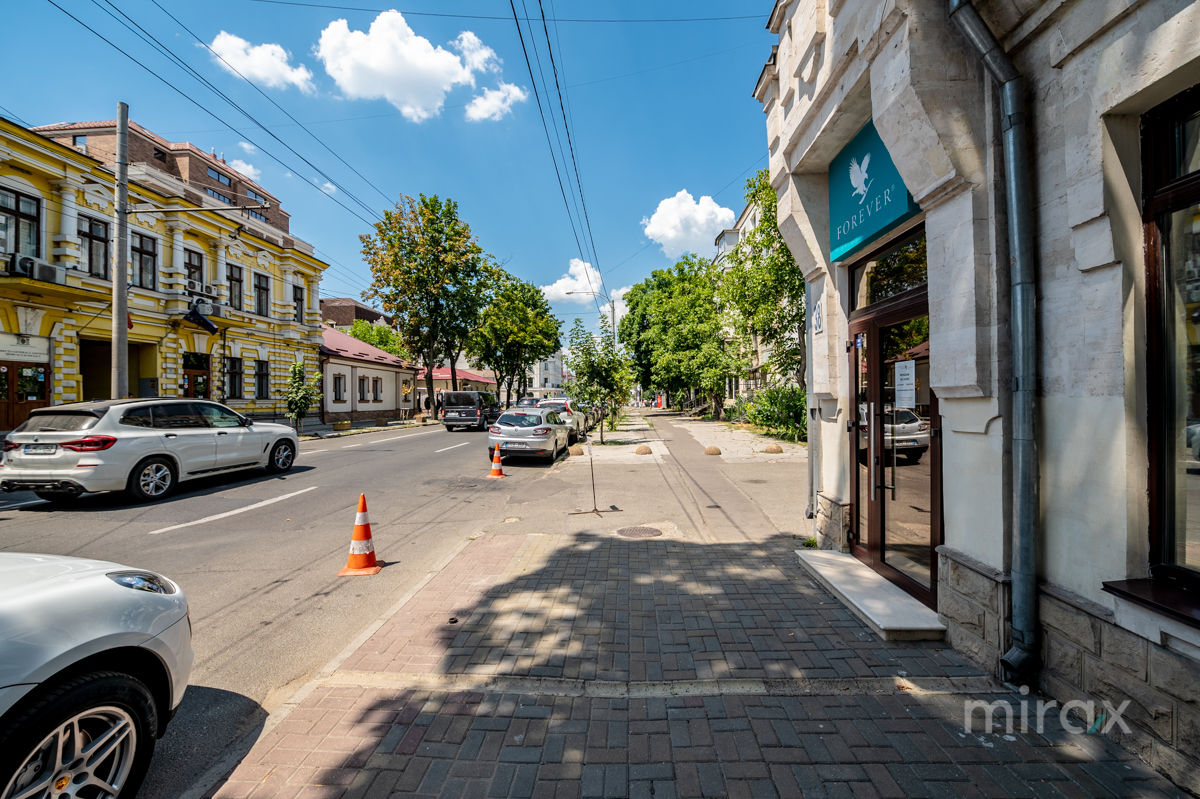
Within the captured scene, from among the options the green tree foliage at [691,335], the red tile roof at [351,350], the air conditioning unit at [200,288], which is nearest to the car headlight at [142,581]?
the green tree foliage at [691,335]

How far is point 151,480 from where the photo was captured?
8.88m

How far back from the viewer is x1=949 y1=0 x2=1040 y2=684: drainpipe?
3035mm

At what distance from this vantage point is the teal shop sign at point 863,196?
4.34 meters

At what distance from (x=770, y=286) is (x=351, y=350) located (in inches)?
1143

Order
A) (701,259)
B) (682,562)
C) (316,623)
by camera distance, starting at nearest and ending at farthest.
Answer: (316,623), (682,562), (701,259)

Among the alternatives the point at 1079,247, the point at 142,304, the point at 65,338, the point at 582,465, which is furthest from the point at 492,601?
the point at 142,304

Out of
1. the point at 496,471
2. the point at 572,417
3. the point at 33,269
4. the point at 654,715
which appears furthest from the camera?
the point at 572,417

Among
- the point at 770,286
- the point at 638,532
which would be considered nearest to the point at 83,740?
the point at 638,532

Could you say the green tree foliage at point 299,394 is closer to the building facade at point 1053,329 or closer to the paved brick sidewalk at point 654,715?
the paved brick sidewalk at point 654,715

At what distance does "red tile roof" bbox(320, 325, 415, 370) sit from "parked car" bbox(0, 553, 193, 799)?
32300 millimetres

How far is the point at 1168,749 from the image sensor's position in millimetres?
2363

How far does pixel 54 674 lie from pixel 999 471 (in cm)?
472

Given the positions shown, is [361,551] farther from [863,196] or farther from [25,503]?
[25,503]

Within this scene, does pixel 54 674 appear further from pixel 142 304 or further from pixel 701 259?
pixel 701 259
